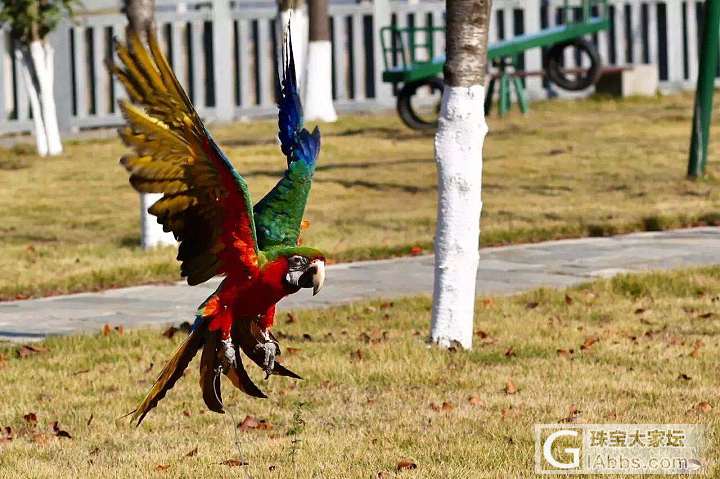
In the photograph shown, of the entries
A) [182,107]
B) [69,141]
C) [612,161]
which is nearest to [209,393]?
[182,107]

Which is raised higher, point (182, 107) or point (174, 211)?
point (182, 107)

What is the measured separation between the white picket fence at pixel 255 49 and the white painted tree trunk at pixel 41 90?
7.14ft

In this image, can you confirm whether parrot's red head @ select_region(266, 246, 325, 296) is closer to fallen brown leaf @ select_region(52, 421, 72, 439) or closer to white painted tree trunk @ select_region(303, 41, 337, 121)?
fallen brown leaf @ select_region(52, 421, 72, 439)

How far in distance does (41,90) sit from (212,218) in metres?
15.6

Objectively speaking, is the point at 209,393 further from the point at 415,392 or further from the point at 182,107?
the point at 415,392

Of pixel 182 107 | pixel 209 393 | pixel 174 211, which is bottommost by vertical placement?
pixel 209 393

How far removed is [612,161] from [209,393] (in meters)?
13.1

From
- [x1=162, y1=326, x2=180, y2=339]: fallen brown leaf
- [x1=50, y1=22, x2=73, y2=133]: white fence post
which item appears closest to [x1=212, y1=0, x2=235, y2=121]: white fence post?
[x1=50, y1=22, x2=73, y2=133]: white fence post

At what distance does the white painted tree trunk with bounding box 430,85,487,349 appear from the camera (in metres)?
8.83

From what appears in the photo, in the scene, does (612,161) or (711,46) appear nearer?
(711,46)

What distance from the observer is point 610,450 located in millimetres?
6602

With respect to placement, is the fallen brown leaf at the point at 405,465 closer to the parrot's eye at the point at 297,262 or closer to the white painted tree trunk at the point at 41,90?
the parrot's eye at the point at 297,262

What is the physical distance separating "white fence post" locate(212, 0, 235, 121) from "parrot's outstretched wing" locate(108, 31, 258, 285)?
19235mm

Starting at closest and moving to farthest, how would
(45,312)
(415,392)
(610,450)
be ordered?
1. (610,450)
2. (415,392)
3. (45,312)
